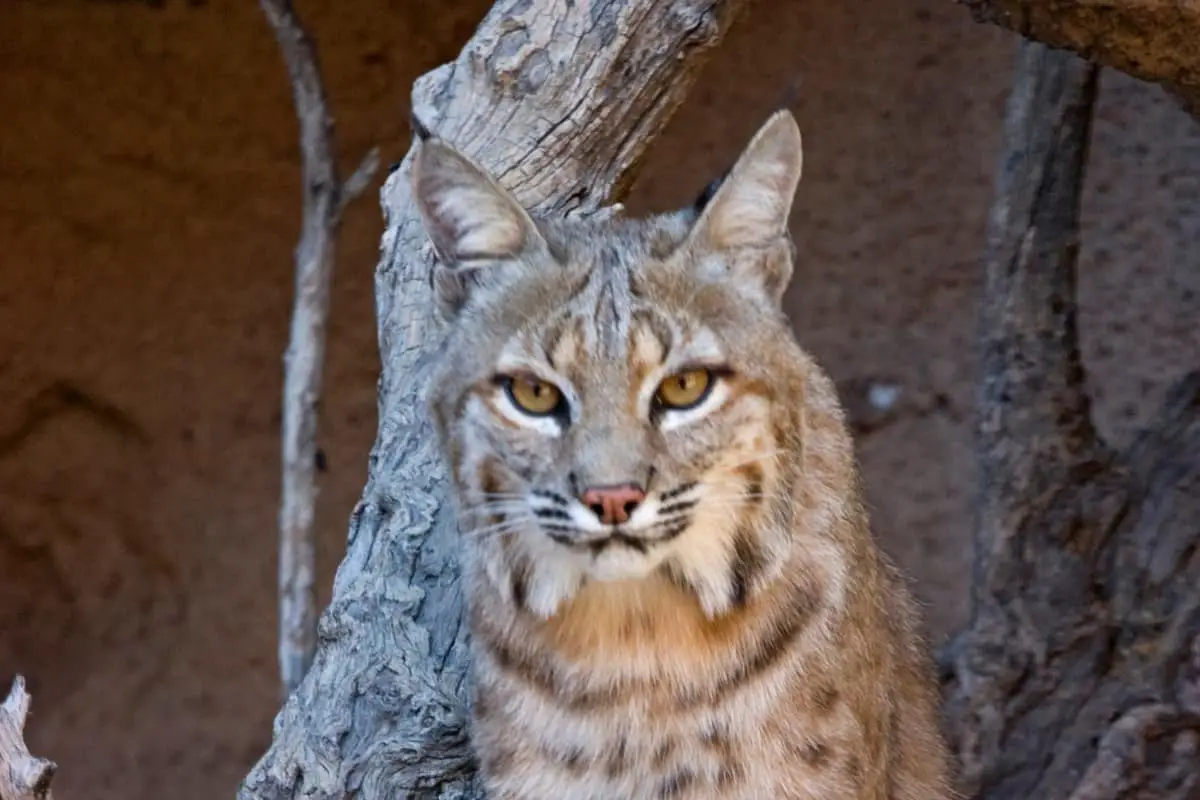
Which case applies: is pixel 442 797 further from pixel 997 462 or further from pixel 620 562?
pixel 997 462

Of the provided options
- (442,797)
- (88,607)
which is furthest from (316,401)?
(88,607)

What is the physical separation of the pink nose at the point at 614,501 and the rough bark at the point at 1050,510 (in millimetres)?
1664

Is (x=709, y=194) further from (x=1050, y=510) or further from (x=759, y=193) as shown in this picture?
(x=1050, y=510)

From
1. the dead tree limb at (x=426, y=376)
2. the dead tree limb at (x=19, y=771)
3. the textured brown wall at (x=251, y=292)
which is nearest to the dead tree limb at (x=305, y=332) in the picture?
the dead tree limb at (x=426, y=376)

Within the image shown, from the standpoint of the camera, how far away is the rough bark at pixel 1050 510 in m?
3.06

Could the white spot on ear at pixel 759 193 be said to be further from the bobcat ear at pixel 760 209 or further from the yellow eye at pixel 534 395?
the yellow eye at pixel 534 395

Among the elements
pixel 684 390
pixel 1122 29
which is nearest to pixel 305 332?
pixel 684 390

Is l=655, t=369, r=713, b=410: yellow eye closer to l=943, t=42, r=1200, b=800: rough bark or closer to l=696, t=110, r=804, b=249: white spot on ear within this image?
l=696, t=110, r=804, b=249: white spot on ear

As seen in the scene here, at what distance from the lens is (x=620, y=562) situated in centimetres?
180

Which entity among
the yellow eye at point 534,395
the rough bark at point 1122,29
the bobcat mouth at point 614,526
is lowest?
the bobcat mouth at point 614,526

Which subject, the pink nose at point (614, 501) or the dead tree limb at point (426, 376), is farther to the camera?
the dead tree limb at point (426, 376)

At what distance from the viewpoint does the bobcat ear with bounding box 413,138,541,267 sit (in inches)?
76.8

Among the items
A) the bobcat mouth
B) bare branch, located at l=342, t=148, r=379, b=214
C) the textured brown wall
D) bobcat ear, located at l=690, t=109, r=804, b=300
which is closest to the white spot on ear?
bobcat ear, located at l=690, t=109, r=804, b=300

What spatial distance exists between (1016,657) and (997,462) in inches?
16.3
